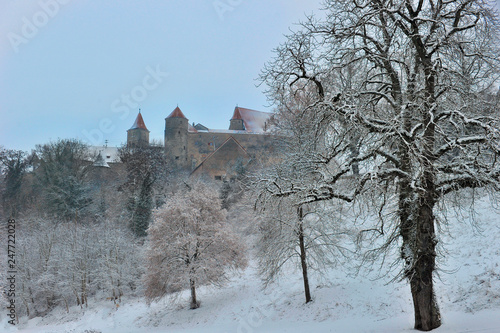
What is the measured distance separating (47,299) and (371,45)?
2482 centimetres

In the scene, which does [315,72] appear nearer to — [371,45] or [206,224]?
[371,45]

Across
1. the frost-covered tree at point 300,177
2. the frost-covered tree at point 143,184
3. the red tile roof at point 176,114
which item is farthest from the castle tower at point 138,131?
the frost-covered tree at point 300,177

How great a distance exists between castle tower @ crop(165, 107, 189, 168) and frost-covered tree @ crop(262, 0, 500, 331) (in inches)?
1945

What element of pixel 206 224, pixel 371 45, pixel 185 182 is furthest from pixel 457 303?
pixel 185 182

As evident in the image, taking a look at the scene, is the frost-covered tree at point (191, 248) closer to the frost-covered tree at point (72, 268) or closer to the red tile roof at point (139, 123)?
the frost-covered tree at point (72, 268)

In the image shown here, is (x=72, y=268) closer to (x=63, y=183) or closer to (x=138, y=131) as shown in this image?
(x=63, y=183)

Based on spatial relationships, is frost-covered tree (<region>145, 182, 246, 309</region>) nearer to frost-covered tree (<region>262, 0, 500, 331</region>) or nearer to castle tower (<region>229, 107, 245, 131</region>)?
frost-covered tree (<region>262, 0, 500, 331</region>)

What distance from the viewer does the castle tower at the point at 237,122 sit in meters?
63.7

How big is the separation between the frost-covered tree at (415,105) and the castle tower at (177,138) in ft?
162

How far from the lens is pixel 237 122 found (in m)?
64.1

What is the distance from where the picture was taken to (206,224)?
62.7 ft

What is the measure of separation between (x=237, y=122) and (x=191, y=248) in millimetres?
47184

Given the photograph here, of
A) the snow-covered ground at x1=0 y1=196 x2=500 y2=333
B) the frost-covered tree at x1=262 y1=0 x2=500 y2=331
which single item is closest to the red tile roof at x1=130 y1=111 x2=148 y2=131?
the snow-covered ground at x1=0 y1=196 x2=500 y2=333

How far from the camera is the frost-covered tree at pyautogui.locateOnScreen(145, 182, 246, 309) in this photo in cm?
1764
